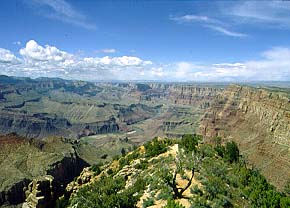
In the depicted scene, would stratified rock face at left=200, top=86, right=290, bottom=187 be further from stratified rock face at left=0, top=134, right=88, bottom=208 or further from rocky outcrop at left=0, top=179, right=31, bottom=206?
rocky outcrop at left=0, top=179, right=31, bottom=206

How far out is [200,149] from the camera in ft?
191

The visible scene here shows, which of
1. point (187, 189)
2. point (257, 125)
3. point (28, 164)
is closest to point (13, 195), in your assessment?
point (28, 164)

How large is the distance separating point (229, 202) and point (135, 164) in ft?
80.3

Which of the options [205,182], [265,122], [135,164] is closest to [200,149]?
[135,164]

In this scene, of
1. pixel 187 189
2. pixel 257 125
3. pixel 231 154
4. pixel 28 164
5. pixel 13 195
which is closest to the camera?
pixel 187 189

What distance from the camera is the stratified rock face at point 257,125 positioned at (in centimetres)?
7838

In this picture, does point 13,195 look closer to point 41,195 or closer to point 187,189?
point 41,195

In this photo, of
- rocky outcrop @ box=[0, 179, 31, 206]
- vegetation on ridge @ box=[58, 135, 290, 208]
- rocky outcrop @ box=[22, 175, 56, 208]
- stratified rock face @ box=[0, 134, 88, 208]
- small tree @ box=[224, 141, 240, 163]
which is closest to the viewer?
vegetation on ridge @ box=[58, 135, 290, 208]

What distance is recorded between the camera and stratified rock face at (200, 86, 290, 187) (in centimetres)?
7838

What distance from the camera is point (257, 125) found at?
10550 centimetres

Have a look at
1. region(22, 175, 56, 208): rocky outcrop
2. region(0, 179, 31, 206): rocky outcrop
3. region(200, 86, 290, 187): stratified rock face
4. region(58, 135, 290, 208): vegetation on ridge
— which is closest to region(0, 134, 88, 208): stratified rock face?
region(0, 179, 31, 206): rocky outcrop

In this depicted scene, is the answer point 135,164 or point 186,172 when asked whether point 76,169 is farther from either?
point 186,172

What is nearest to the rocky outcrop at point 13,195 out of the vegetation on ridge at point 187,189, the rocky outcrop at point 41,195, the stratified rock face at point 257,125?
the rocky outcrop at point 41,195

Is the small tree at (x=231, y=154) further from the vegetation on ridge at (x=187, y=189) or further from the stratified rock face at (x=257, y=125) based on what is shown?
the stratified rock face at (x=257, y=125)
